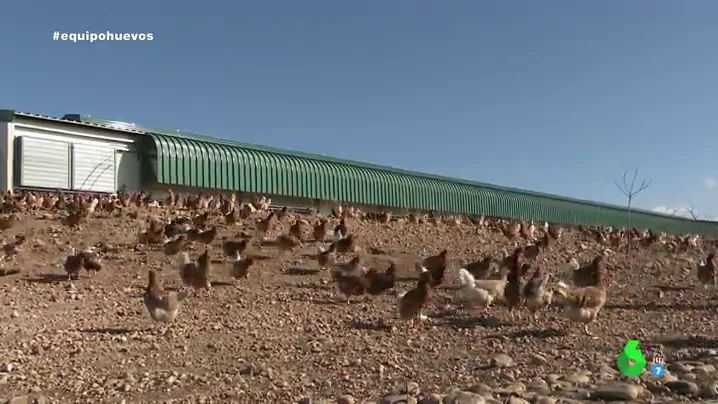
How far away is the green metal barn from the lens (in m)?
28.7

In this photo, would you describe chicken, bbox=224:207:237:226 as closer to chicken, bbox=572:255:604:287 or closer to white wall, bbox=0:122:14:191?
chicken, bbox=572:255:604:287

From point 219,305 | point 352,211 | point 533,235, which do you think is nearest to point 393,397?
point 219,305

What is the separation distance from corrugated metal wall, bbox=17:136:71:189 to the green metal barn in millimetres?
967

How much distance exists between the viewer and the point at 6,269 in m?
11.6

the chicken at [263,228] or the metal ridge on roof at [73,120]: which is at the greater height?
the metal ridge on roof at [73,120]

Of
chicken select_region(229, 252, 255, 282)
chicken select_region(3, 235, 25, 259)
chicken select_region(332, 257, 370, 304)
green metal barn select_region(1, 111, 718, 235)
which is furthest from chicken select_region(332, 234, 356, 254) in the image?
green metal barn select_region(1, 111, 718, 235)

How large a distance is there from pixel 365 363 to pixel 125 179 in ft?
75.6

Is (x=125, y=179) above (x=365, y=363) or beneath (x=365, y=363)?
above

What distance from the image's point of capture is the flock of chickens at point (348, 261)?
859cm

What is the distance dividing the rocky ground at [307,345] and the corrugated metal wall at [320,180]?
1681 cm

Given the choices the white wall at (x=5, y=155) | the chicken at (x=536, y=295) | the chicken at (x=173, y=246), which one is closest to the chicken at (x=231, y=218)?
the chicken at (x=173, y=246)

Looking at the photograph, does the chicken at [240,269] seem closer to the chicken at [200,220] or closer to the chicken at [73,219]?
the chicken at [200,220]

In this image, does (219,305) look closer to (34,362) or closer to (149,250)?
(34,362)

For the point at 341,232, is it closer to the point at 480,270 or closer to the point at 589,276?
the point at 480,270
